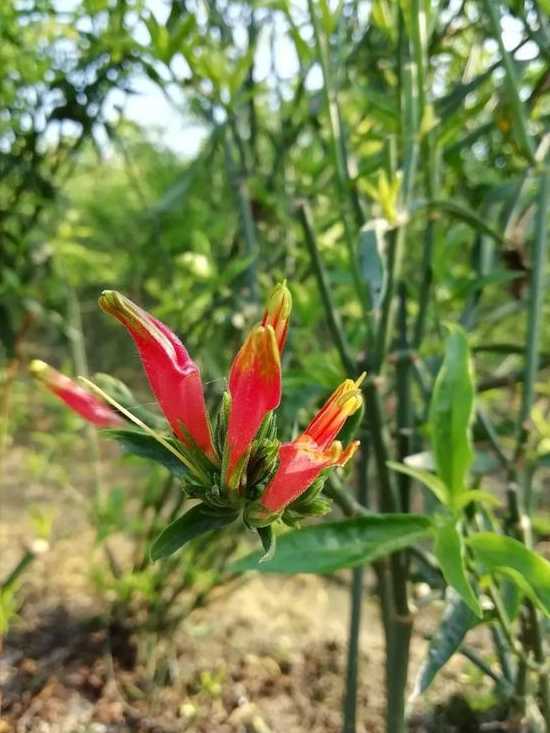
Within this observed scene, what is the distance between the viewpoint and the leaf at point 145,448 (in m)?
0.42

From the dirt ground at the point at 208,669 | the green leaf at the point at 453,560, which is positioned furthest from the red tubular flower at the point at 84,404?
the dirt ground at the point at 208,669

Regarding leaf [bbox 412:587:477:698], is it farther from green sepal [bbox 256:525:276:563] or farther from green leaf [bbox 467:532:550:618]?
green sepal [bbox 256:525:276:563]

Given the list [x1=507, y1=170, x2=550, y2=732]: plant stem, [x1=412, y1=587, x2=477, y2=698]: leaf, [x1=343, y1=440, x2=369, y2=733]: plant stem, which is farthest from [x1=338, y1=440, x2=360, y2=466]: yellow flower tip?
[x1=343, y1=440, x2=369, y2=733]: plant stem

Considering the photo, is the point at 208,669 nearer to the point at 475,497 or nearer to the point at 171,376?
the point at 475,497

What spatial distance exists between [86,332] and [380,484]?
7.40 feet

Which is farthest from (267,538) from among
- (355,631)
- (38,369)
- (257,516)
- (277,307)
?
(355,631)

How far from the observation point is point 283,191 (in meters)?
1.06

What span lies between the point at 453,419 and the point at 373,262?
14 cm

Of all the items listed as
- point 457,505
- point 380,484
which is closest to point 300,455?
point 457,505

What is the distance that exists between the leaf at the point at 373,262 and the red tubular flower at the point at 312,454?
20cm

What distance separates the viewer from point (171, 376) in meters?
0.38

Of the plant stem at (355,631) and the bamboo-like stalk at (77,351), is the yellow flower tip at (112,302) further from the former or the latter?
the bamboo-like stalk at (77,351)

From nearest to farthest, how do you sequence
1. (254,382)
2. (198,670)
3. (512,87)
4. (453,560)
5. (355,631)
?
(254,382) < (453,560) < (512,87) < (355,631) < (198,670)

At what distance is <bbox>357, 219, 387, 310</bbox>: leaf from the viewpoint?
0.55 metres
